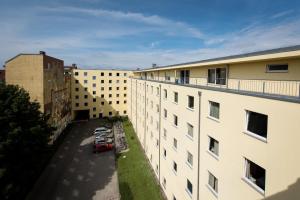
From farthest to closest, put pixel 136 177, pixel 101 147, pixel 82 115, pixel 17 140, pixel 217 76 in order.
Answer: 1. pixel 82 115
2. pixel 101 147
3. pixel 136 177
4. pixel 17 140
5. pixel 217 76

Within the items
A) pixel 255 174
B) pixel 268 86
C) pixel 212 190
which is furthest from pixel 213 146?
pixel 268 86

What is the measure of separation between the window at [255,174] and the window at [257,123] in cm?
164

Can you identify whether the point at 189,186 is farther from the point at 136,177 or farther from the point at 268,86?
the point at 136,177

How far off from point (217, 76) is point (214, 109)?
3727mm

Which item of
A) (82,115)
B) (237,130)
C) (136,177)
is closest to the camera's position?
(237,130)

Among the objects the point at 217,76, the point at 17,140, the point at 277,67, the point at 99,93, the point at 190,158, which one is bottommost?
the point at 190,158

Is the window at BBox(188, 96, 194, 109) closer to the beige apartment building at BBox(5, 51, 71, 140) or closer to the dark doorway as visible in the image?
the beige apartment building at BBox(5, 51, 71, 140)

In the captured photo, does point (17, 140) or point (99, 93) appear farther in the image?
point (99, 93)

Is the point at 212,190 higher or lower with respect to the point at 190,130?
lower

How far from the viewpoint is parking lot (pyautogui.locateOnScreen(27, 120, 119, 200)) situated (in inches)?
869

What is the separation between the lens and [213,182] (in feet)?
42.8

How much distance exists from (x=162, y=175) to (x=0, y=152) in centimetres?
1587

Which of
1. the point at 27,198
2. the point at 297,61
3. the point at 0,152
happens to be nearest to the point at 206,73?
the point at 297,61

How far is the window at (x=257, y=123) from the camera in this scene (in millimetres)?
8946
